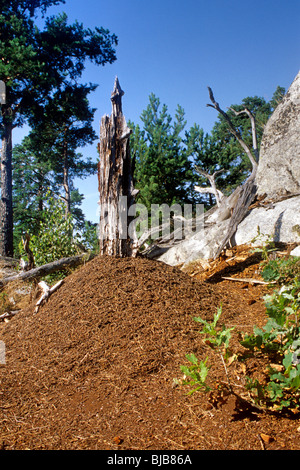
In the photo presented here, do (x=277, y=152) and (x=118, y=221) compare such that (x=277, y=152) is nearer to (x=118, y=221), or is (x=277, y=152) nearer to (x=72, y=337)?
(x=118, y=221)

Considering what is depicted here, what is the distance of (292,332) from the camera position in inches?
105

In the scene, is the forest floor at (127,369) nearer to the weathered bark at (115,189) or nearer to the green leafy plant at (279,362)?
the green leafy plant at (279,362)

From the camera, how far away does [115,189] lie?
16.0ft

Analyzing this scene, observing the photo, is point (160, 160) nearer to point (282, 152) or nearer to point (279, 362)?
point (282, 152)

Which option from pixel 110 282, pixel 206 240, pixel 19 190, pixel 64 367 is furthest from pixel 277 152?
pixel 19 190

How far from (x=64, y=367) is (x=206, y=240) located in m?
4.31

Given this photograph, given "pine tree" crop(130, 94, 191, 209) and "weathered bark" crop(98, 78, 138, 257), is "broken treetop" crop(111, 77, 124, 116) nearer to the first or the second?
"weathered bark" crop(98, 78, 138, 257)

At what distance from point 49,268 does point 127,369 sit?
484cm

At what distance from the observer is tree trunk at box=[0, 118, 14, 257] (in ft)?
44.8

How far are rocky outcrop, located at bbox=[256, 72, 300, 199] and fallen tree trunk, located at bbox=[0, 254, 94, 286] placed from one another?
4.23 m

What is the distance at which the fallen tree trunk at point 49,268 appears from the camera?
7344mm

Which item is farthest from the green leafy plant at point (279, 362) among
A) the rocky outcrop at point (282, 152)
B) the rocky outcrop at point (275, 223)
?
the rocky outcrop at point (282, 152)

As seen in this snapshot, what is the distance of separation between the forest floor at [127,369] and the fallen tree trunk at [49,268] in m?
2.71

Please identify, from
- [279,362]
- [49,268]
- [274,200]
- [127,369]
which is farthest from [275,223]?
[49,268]
